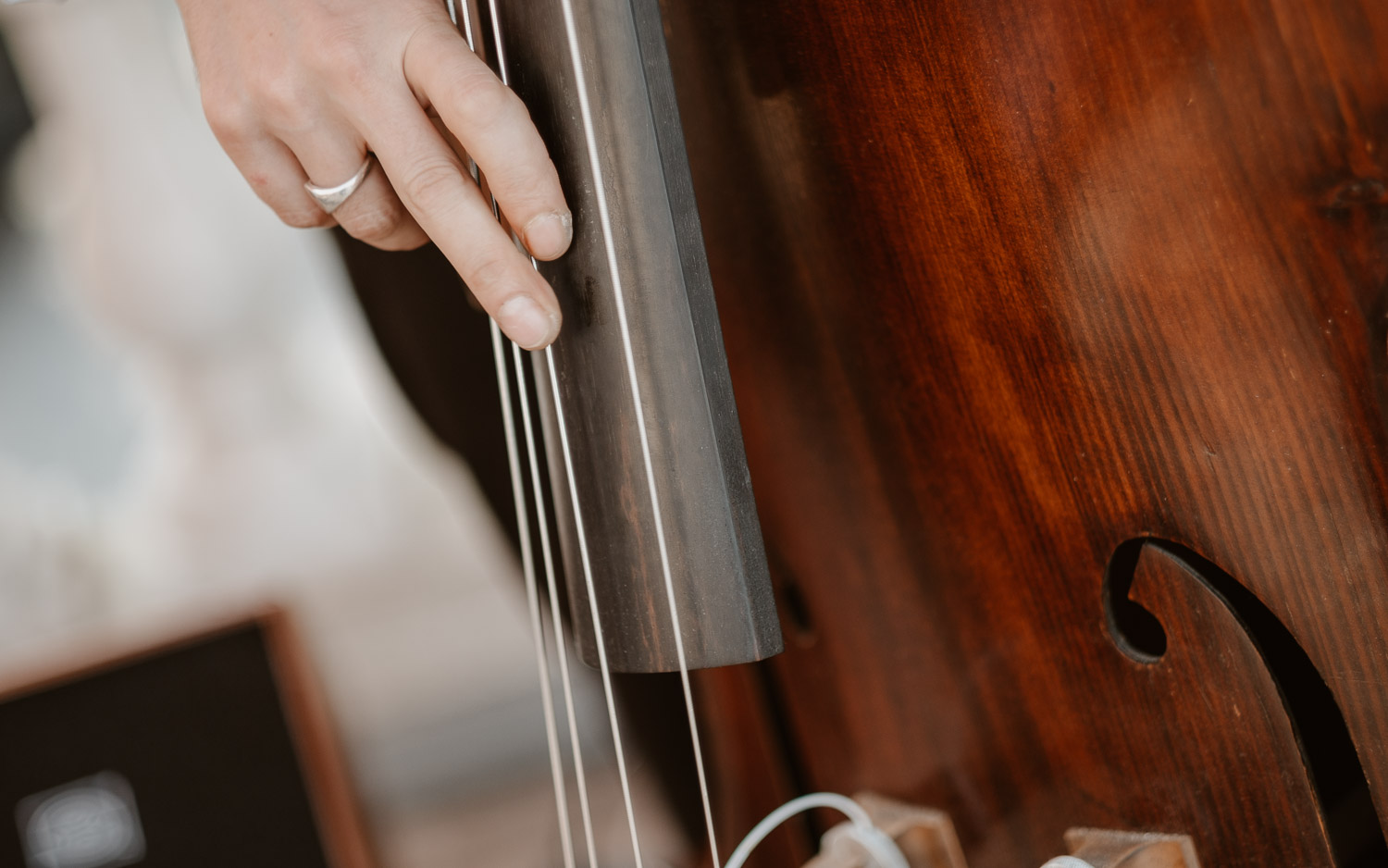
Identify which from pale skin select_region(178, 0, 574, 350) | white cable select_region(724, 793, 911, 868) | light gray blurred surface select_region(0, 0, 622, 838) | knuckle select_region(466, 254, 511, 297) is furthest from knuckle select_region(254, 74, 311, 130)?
light gray blurred surface select_region(0, 0, 622, 838)

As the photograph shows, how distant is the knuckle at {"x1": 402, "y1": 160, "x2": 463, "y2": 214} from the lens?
369mm

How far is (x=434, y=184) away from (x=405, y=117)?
0.03 m

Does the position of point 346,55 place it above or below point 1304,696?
above

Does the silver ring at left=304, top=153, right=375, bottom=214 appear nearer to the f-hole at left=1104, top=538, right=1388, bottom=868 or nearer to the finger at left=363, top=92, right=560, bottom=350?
the finger at left=363, top=92, right=560, bottom=350

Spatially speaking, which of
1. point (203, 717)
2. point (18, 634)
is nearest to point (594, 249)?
point (203, 717)

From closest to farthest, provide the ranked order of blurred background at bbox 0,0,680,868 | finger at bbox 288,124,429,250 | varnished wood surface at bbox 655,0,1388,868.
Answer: varnished wood surface at bbox 655,0,1388,868
finger at bbox 288,124,429,250
blurred background at bbox 0,0,680,868

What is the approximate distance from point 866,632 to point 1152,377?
0.77 feet

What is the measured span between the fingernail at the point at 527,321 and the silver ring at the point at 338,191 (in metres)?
0.13

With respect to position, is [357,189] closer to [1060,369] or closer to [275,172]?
[275,172]

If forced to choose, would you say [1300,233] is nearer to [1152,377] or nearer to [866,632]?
[1152,377]

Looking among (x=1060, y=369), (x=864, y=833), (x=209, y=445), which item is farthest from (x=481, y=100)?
(x=209, y=445)

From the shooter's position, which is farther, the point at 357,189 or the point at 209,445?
the point at 209,445

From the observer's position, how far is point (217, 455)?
1546mm

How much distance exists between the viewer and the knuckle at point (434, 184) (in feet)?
1.21
